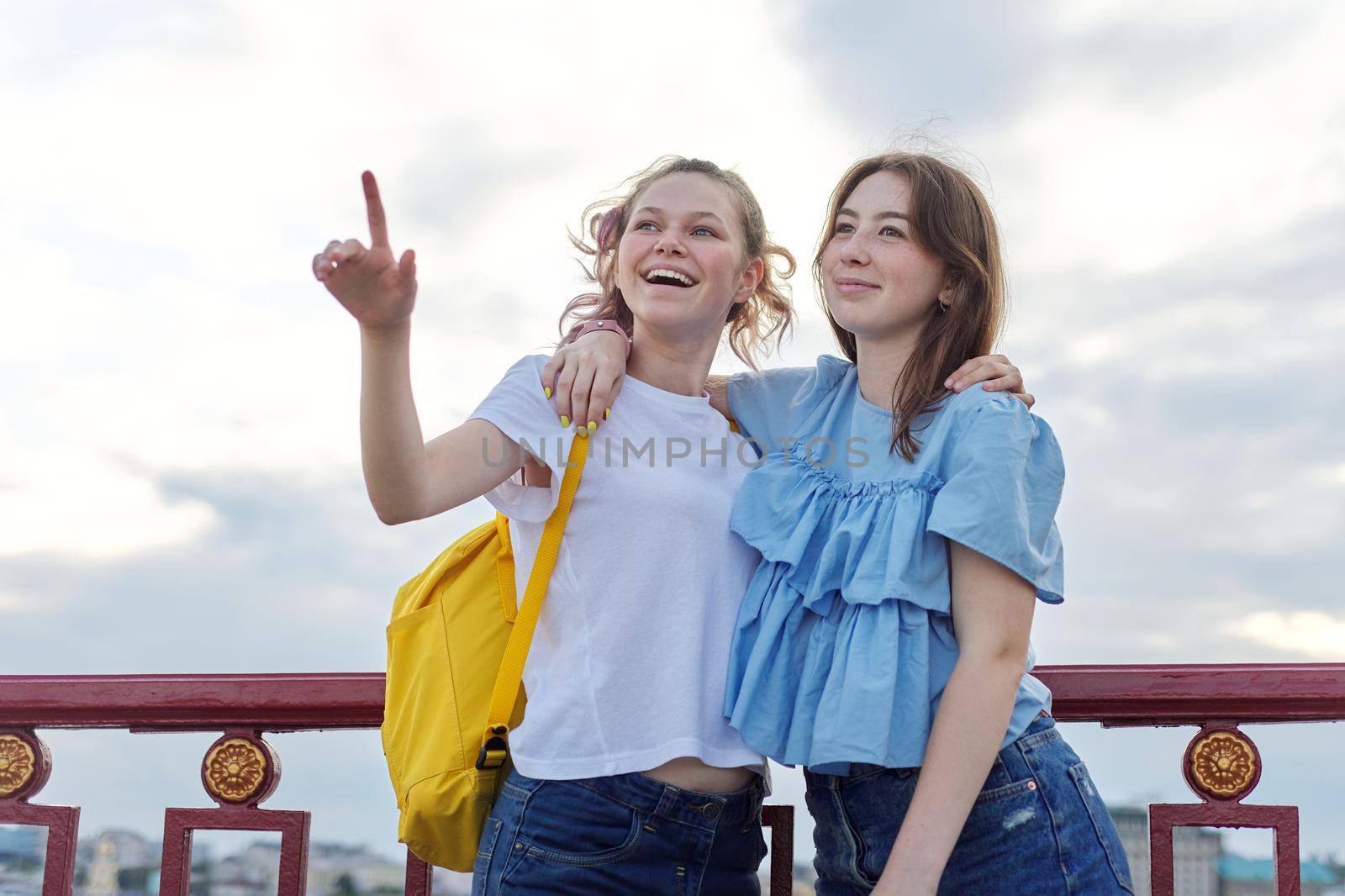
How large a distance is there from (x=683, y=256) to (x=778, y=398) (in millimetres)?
362

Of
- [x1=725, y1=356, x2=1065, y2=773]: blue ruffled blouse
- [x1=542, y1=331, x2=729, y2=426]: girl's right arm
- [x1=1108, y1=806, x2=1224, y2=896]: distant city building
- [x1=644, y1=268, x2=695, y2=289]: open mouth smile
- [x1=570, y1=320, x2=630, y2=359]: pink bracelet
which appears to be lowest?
[x1=1108, y1=806, x2=1224, y2=896]: distant city building

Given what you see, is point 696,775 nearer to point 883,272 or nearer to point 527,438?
point 527,438

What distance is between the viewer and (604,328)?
2.42 meters

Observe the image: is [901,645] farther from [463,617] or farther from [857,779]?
[463,617]

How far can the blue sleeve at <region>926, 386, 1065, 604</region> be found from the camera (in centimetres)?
181

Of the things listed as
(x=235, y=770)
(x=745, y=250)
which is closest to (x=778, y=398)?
(x=745, y=250)

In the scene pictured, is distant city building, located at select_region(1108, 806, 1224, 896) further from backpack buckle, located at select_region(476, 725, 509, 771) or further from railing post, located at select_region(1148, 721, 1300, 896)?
backpack buckle, located at select_region(476, 725, 509, 771)

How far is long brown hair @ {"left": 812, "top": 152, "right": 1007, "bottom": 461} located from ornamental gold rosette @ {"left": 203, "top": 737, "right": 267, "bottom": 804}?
1.51 meters

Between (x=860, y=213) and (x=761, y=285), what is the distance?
479 mm

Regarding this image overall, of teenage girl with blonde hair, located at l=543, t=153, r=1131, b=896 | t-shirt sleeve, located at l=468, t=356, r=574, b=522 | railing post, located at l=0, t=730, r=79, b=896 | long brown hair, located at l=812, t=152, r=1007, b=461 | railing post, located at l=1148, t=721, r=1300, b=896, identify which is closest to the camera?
teenage girl with blonde hair, located at l=543, t=153, r=1131, b=896

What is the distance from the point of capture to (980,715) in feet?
5.80

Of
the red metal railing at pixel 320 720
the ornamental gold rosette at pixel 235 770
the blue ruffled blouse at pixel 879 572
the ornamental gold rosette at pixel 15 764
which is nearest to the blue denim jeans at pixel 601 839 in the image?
the blue ruffled blouse at pixel 879 572

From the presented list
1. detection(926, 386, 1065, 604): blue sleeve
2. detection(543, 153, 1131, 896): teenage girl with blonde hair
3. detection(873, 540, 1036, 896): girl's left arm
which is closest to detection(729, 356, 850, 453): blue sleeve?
detection(543, 153, 1131, 896): teenage girl with blonde hair

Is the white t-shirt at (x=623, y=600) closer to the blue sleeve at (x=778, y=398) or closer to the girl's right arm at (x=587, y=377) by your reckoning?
the girl's right arm at (x=587, y=377)
